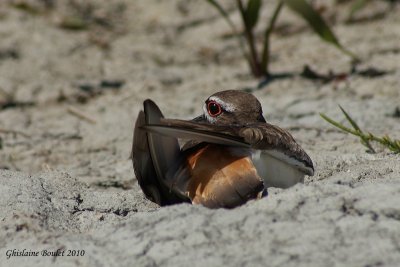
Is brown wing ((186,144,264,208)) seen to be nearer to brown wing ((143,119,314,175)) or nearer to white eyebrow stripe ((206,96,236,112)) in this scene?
brown wing ((143,119,314,175))

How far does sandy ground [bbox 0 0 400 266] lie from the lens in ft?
8.63

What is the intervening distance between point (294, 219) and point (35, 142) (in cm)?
280

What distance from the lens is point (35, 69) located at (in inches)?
254

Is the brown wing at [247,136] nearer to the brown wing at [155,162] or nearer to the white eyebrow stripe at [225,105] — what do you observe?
the brown wing at [155,162]

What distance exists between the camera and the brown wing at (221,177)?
317cm

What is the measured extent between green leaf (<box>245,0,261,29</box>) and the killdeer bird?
2.27 m

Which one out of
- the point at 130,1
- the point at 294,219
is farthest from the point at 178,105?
the point at 294,219

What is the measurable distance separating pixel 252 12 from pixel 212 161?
2.61 metres

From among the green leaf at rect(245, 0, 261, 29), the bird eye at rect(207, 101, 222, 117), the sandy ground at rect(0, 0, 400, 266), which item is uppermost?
the green leaf at rect(245, 0, 261, 29)

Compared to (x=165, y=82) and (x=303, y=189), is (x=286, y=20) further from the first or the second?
(x=303, y=189)

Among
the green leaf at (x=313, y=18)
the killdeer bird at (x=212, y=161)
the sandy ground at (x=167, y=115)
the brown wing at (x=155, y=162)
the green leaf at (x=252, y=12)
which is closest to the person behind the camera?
the sandy ground at (x=167, y=115)

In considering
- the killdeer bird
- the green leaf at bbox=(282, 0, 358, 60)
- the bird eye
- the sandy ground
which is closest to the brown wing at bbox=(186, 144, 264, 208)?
the killdeer bird

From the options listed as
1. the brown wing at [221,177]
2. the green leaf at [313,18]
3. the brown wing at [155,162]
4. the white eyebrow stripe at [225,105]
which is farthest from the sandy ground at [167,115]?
the white eyebrow stripe at [225,105]

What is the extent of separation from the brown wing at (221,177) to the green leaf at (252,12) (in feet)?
8.12
